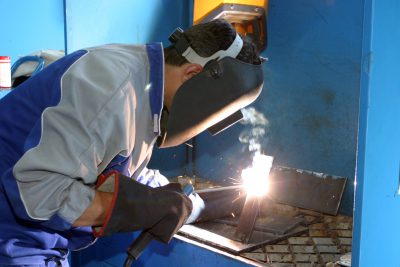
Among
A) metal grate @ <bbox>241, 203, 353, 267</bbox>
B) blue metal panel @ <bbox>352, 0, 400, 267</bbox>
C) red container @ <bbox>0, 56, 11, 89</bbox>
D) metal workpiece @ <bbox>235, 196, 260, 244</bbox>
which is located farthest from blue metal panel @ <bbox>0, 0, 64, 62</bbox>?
blue metal panel @ <bbox>352, 0, 400, 267</bbox>

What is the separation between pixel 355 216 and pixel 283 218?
0.75m

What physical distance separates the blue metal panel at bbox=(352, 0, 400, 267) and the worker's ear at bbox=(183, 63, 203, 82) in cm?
39

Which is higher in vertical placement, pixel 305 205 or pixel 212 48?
pixel 212 48

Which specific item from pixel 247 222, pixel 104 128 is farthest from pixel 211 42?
pixel 247 222

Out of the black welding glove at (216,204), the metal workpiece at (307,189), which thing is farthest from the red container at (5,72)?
the metal workpiece at (307,189)

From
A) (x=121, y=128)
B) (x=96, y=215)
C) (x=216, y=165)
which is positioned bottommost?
(x=216, y=165)

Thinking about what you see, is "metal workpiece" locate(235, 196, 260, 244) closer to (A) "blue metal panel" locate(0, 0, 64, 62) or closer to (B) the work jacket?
(B) the work jacket

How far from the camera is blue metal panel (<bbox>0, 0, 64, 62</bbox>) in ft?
6.33

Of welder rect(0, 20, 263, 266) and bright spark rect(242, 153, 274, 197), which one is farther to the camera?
bright spark rect(242, 153, 274, 197)

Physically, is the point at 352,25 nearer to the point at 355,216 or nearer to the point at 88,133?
the point at 355,216

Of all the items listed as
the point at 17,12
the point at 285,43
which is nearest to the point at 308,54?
the point at 285,43

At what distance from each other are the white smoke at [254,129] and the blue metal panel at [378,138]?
1.05m

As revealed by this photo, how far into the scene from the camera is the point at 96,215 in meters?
1.11

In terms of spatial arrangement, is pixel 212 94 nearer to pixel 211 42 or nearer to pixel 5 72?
pixel 211 42
